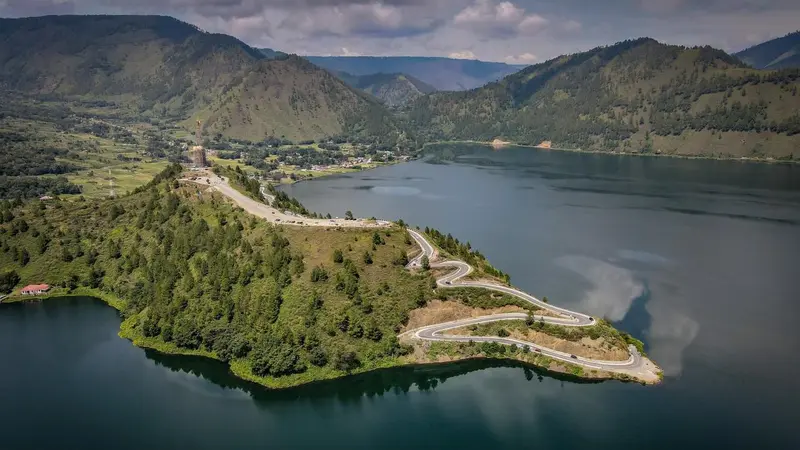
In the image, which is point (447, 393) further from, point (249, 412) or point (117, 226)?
point (117, 226)

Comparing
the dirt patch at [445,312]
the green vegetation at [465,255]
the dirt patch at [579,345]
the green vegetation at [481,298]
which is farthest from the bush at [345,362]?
the green vegetation at [465,255]

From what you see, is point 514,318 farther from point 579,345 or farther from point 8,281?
point 8,281

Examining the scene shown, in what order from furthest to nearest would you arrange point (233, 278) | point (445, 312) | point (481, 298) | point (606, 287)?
point (606, 287) → point (233, 278) → point (481, 298) → point (445, 312)

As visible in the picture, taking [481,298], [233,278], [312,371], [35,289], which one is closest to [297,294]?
[233,278]

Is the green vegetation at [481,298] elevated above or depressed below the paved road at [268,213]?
below

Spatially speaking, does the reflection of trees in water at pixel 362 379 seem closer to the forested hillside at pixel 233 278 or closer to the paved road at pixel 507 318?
the forested hillside at pixel 233 278

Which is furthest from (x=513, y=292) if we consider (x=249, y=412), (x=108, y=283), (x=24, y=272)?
(x=24, y=272)
